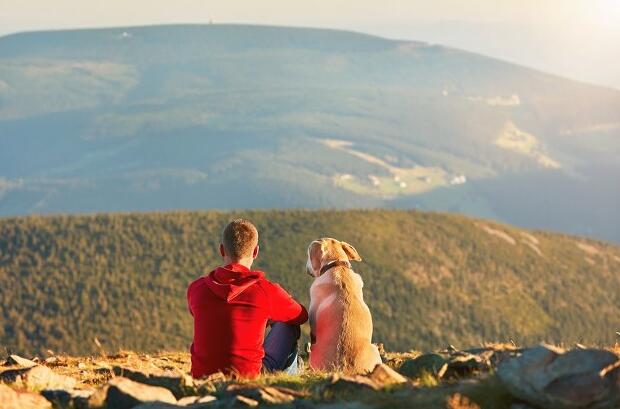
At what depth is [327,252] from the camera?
15.0 m

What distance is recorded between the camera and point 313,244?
1502 cm

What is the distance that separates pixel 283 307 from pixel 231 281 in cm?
82

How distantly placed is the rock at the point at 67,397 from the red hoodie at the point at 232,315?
2.57 metres

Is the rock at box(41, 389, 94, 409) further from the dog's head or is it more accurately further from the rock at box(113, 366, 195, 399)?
the dog's head

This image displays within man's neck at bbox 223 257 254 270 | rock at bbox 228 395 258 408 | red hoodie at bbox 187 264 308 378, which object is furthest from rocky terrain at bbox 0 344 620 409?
man's neck at bbox 223 257 254 270

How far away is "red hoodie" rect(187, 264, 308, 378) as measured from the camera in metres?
13.9

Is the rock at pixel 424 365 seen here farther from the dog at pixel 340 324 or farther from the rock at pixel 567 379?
the rock at pixel 567 379

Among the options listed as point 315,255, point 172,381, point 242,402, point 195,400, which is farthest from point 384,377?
point 315,255

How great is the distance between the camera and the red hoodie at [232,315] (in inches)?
548

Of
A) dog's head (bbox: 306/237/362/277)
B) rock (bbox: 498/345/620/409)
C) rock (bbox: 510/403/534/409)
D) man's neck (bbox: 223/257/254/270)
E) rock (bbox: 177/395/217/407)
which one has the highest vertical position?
dog's head (bbox: 306/237/362/277)

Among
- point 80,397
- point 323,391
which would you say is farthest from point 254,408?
point 80,397

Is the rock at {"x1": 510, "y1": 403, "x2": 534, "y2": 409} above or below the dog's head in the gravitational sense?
below

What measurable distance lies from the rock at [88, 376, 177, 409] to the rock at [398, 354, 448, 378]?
2.91m

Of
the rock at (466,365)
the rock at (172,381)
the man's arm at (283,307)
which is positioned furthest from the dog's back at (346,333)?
the rock at (172,381)
